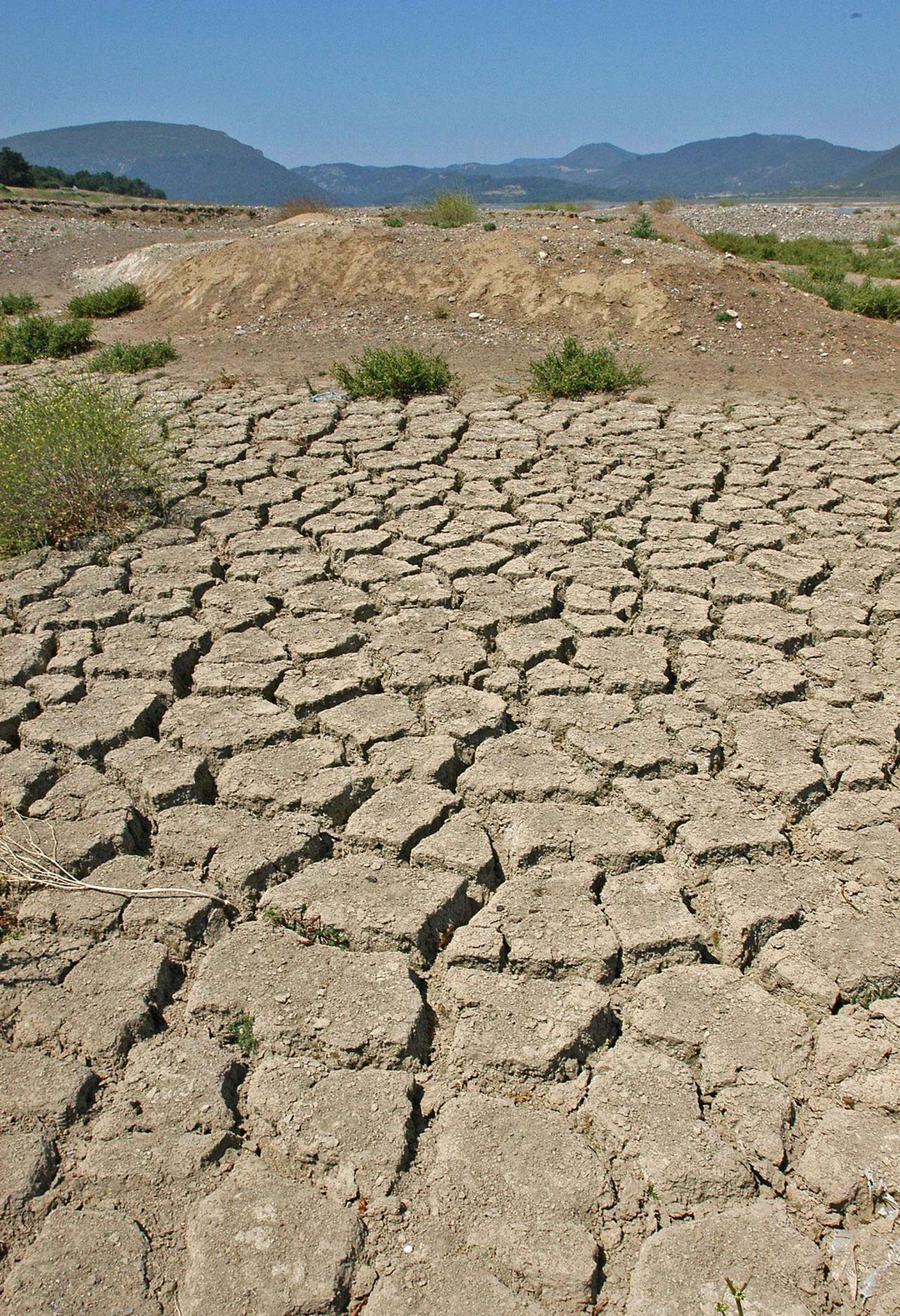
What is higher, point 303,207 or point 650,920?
point 303,207

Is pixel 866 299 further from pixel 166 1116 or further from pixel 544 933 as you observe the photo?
pixel 166 1116

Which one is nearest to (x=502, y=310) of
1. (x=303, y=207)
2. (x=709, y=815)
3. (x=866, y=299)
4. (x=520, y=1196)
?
(x=866, y=299)

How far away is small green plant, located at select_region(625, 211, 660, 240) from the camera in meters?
9.59

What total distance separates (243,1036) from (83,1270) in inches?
19.9

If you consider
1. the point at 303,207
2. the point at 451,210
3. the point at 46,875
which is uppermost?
the point at 303,207

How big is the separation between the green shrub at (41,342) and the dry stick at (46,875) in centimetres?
697

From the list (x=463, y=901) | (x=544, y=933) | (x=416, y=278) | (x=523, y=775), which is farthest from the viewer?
(x=416, y=278)

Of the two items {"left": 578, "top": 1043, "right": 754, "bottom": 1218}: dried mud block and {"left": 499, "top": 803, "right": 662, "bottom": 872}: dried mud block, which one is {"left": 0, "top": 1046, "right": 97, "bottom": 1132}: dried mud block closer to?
{"left": 578, "top": 1043, "right": 754, "bottom": 1218}: dried mud block

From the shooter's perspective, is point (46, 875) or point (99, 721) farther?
point (99, 721)

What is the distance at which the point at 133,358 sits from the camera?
747cm

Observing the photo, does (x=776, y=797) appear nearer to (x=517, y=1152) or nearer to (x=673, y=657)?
(x=673, y=657)

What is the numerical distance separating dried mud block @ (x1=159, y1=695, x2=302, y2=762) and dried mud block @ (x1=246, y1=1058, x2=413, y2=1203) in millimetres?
1155

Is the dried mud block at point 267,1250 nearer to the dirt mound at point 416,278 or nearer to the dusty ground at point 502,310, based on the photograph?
the dusty ground at point 502,310

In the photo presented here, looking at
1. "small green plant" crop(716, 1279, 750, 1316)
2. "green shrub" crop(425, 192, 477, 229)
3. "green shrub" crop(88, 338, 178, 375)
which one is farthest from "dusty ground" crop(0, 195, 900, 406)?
"small green plant" crop(716, 1279, 750, 1316)
